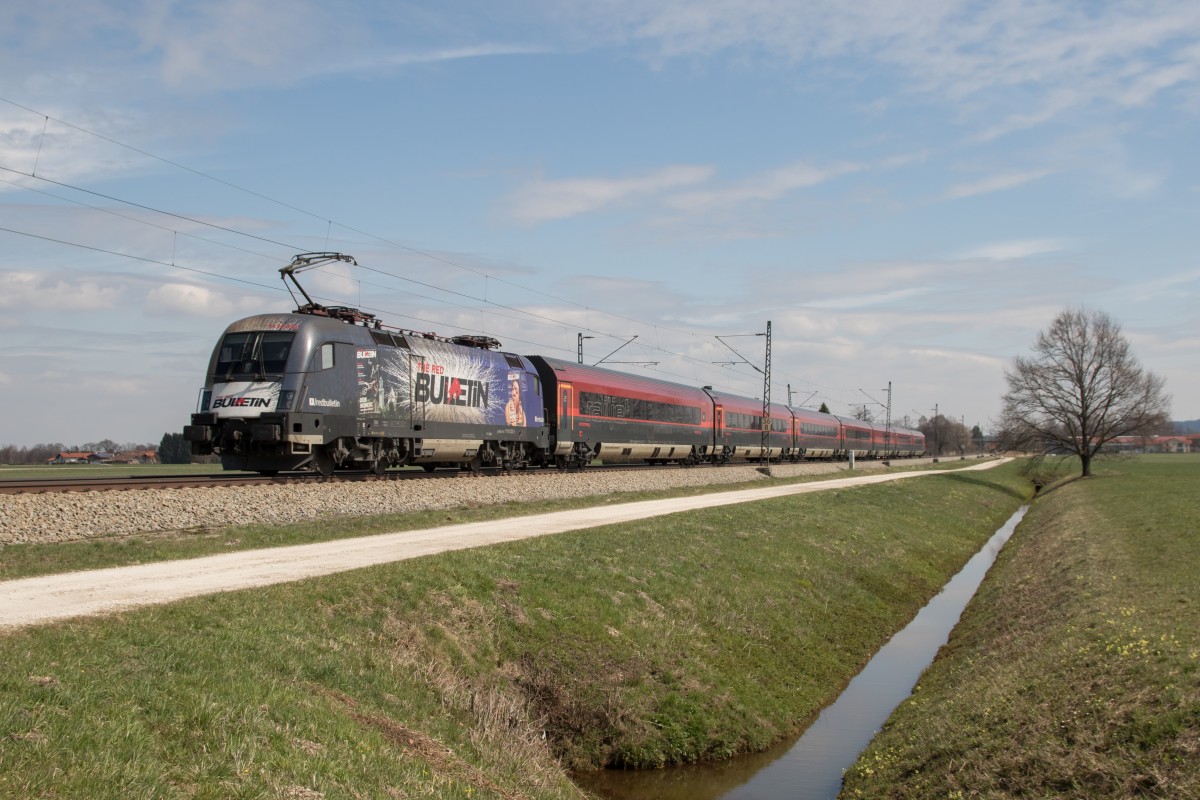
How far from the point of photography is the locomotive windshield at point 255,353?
22.5 metres

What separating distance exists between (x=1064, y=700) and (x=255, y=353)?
62.4ft

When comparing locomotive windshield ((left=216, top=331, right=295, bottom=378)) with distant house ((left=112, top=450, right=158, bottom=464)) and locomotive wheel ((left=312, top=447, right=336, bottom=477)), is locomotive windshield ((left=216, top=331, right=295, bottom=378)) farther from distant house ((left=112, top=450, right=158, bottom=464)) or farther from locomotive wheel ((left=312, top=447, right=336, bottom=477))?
distant house ((left=112, top=450, right=158, bottom=464))

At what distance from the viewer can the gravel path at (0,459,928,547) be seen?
603 inches

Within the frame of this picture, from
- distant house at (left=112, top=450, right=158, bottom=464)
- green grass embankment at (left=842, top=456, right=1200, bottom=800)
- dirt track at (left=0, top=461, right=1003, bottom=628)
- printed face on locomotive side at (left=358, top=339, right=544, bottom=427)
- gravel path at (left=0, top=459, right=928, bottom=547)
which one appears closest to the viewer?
green grass embankment at (left=842, top=456, right=1200, bottom=800)

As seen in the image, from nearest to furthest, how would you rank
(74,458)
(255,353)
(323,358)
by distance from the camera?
(255,353), (323,358), (74,458)

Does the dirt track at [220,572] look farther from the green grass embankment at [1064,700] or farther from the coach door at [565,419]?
the coach door at [565,419]

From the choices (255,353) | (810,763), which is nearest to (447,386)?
(255,353)

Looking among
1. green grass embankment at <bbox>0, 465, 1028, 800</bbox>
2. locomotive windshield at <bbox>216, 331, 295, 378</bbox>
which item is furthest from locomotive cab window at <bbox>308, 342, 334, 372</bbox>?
green grass embankment at <bbox>0, 465, 1028, 800</bbox>

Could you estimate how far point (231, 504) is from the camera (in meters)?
18.7

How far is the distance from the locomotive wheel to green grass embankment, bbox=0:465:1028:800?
314 inches

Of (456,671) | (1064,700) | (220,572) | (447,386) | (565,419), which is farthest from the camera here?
(565,419)

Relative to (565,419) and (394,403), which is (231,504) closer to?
(394,403)

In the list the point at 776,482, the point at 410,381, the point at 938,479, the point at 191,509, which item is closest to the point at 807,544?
the point at 410,381

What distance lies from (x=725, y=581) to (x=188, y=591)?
10.4 metres
